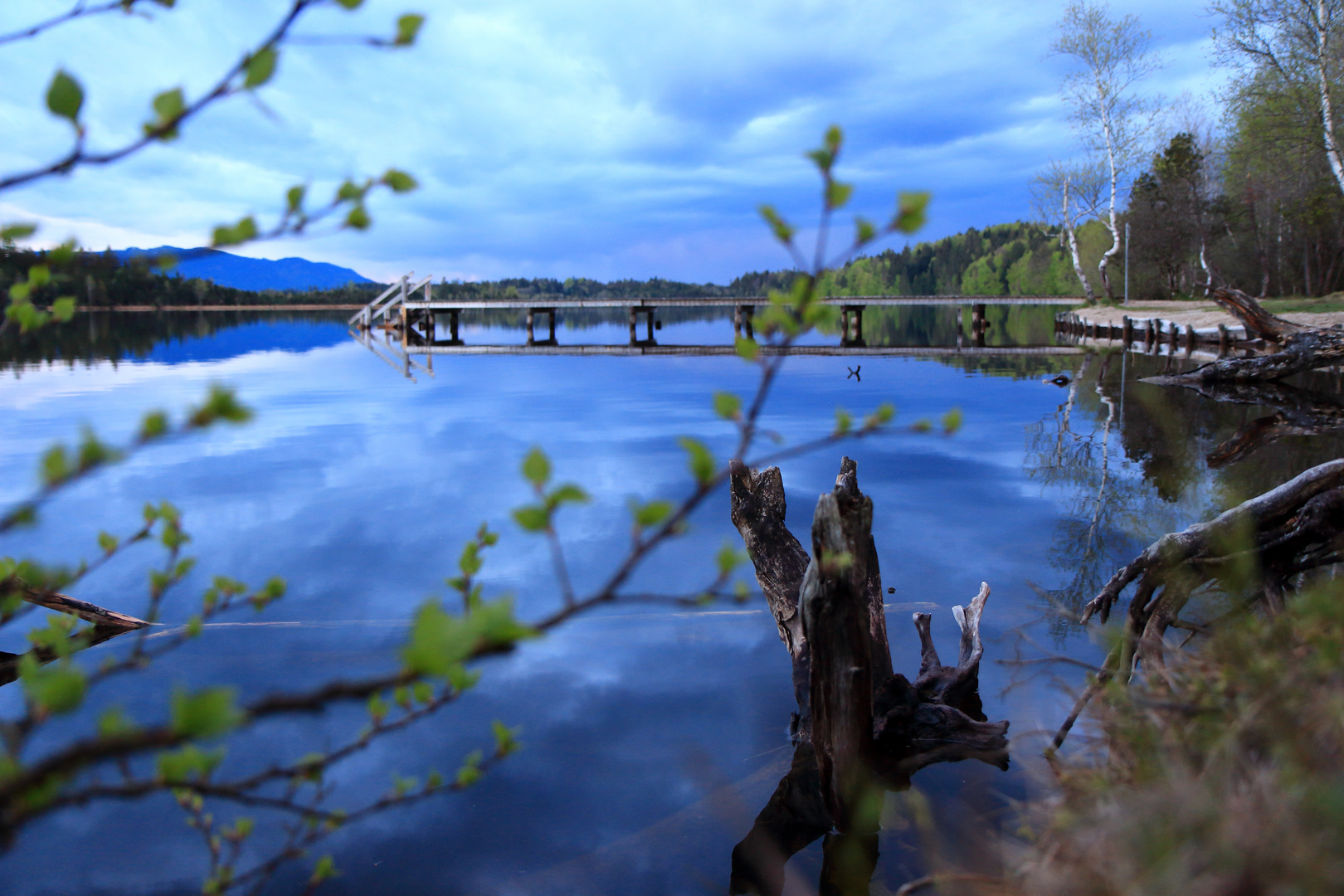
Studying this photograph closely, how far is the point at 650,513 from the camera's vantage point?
983 millimetres

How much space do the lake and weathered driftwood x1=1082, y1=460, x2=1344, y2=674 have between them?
0.84 meters

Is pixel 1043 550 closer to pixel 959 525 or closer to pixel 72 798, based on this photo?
pixel 959 525

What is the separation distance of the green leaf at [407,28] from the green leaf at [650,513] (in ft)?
3.12

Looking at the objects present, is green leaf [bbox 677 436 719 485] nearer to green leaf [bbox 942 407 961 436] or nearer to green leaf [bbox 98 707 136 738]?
green leaf [bbox 942 407 961 436]

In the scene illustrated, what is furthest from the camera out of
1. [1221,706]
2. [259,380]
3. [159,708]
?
[259,380]

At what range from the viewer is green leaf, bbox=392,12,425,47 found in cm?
132

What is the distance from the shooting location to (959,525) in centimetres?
1175

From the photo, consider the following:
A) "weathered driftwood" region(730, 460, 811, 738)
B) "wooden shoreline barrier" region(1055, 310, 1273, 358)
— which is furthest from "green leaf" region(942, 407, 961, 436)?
"wooden shoreline barrier" region(1055, 310, 1273, 358)

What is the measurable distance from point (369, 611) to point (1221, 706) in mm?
8960

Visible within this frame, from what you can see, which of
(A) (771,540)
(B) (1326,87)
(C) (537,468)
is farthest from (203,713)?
(B) (1326,87)

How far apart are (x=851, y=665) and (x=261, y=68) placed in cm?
381

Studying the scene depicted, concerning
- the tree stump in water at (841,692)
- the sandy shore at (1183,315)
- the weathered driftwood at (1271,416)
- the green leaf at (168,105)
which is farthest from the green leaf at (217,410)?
the sandy shore at (1183,315)

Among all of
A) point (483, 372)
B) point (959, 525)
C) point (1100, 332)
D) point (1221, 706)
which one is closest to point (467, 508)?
point (959, 525)

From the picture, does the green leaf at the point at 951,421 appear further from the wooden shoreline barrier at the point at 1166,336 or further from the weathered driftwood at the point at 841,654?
the wooden shoreline barrier at the point at 1166,336
